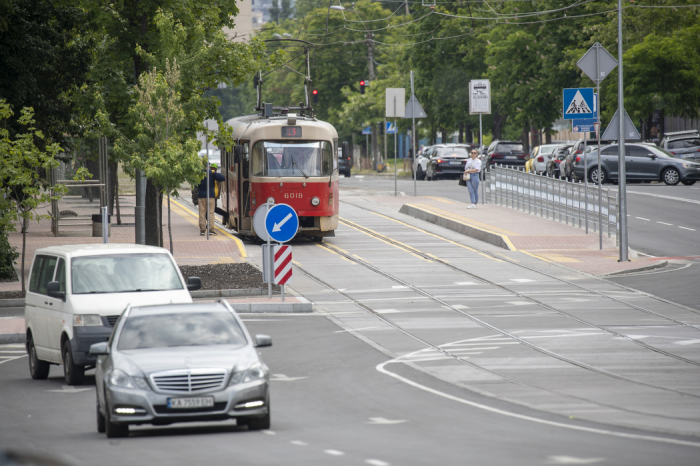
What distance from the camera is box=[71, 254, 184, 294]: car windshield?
13008mm

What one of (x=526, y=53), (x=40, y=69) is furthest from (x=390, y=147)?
(x=40, y=69)

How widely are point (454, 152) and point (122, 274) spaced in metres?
41.7

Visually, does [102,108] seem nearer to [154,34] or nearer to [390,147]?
[154,34]

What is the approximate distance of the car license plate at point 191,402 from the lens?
29.6ft

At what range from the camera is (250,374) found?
9266 millimetres

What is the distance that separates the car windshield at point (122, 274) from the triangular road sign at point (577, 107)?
45.5ft

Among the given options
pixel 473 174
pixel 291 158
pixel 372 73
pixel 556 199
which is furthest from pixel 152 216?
pixel 372 73

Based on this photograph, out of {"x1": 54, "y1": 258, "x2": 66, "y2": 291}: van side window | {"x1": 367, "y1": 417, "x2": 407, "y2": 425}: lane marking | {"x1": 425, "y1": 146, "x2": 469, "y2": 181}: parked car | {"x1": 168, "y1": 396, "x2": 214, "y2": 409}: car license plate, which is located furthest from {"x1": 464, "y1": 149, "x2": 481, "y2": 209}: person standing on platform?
{"x1": 168, "y1": 396, "x2": 214, "y2": 409}: car license plate

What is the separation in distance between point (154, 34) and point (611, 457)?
1690 cm

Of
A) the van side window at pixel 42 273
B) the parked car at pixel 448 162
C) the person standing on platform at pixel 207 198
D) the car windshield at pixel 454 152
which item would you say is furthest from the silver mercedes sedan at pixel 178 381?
the car windshield at pixel 454 152

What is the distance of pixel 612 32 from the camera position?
5050 centimetres

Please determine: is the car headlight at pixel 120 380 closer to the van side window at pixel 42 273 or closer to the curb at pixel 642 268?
the van side window at pixel 42 273

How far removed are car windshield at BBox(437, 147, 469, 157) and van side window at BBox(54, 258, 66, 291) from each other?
137 ft

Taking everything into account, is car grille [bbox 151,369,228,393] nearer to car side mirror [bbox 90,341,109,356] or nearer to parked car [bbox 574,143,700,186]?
car side mirror [bbox 90,341,109,356]
